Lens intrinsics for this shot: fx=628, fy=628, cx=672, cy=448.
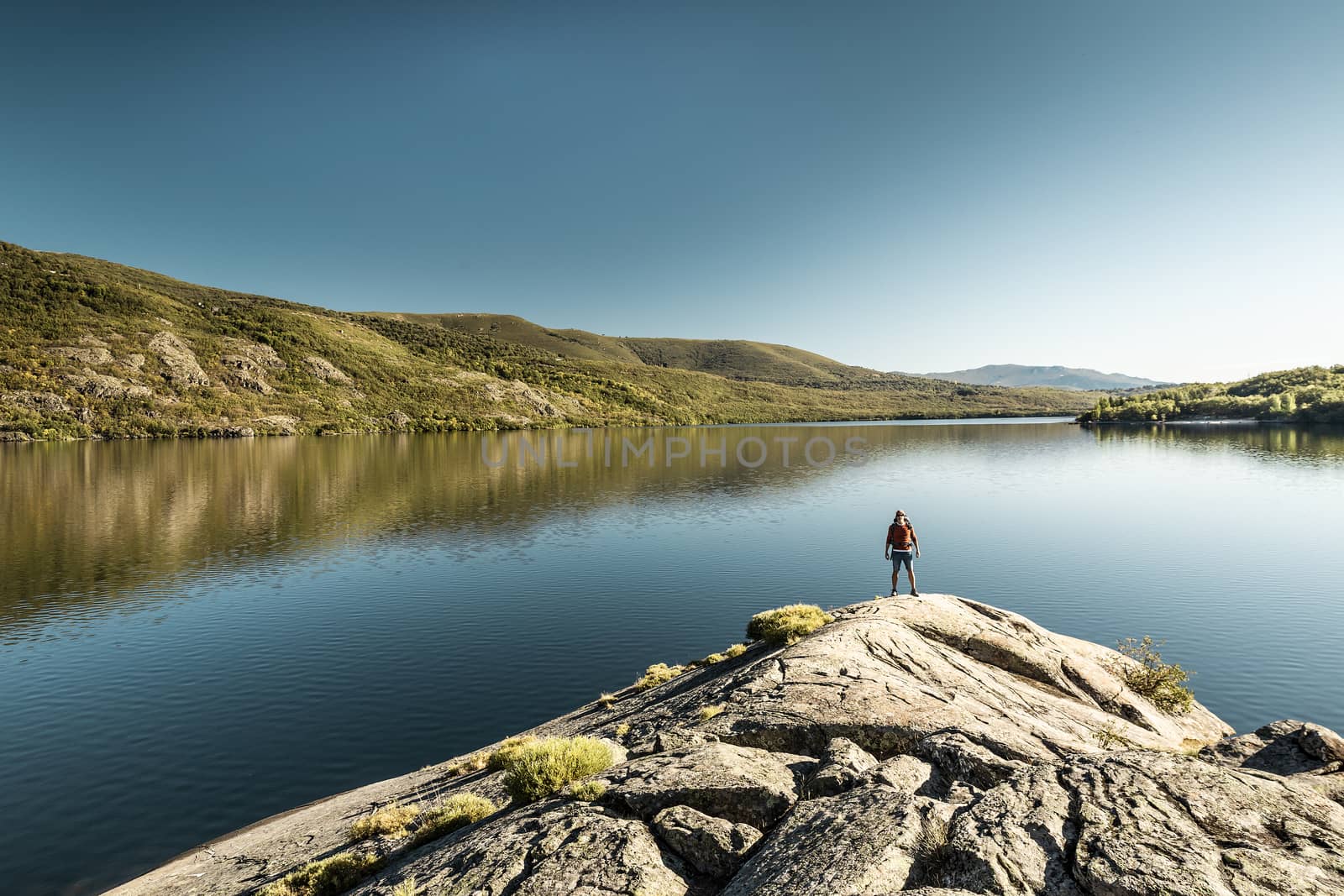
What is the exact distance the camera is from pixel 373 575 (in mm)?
38562

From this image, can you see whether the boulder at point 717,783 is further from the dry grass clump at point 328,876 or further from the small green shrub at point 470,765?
the small green shrub at point 470,765

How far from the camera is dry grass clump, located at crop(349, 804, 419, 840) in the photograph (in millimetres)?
12367

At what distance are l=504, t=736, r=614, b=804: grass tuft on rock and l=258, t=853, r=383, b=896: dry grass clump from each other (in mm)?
2626

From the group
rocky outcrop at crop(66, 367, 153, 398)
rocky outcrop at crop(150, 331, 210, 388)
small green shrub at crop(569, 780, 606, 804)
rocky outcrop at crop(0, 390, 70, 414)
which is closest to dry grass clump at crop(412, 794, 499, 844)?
small green shrub at crop(569, 780, 606, 804)

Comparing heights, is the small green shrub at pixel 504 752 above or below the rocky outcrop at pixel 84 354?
below

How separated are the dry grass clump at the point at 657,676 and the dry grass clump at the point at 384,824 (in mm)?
9092

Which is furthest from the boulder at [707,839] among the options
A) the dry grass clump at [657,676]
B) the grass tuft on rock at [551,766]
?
the dry grass clump at [657,676]

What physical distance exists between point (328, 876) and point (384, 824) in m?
1.63

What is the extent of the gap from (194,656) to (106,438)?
160725 mm

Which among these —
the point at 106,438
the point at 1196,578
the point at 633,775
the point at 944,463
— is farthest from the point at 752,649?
the point at 106,438

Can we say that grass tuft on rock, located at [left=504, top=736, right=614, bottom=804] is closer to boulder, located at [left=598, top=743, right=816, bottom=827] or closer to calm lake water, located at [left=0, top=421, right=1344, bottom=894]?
boulder, located at [left=598, top=743, right=816, bottom=827]

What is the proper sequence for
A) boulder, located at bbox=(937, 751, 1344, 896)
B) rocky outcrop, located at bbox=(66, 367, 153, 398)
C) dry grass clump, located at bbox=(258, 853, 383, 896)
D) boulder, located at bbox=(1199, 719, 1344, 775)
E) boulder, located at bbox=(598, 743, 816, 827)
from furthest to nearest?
rocky outcrop, located at bbox=(66, 367, 153, 398), boulder, located at bbox=(1199, 719, 1344, 775), dry grass clump, located at bbox=(258, 853, 383, 896), boulder, located at bbox=(598, 743, 816, 827), boulder, located at bbox=(937, 751, 1344, 896)

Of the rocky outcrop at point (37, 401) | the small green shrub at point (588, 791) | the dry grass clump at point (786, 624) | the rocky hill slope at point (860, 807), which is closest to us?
the rocky hill slope at point (860, 807)

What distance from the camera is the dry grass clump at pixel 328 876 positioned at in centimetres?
1066
